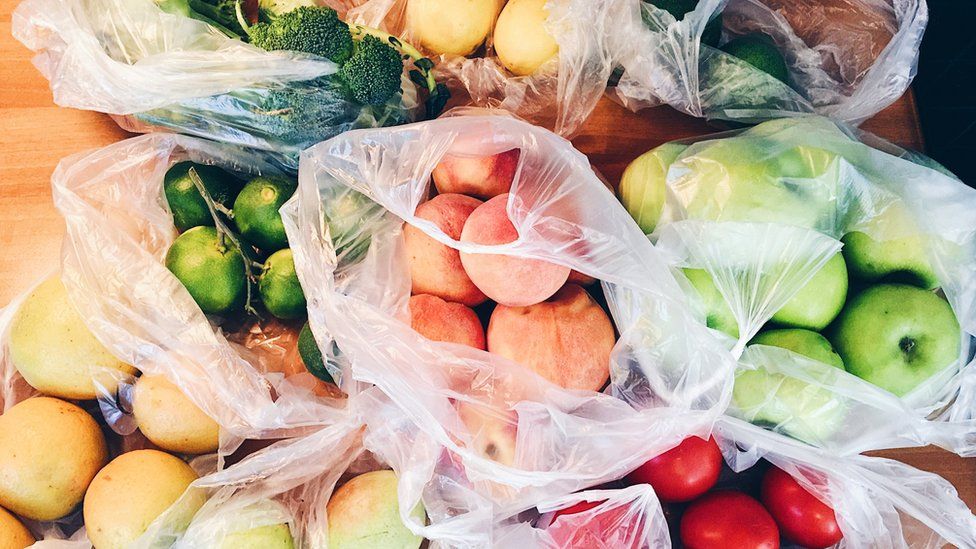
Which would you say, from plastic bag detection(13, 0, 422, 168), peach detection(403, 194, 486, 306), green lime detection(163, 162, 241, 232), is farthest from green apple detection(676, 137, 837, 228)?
green lime detection(163, 162, 241, 232)

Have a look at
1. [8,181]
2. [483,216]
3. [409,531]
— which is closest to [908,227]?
[483,216]

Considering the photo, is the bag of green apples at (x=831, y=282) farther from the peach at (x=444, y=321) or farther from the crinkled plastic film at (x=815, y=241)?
the peach at (x=444, y=321)

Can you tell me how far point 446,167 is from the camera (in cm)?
65

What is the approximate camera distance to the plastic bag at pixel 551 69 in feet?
2.42

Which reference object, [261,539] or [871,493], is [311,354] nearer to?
[261,539]

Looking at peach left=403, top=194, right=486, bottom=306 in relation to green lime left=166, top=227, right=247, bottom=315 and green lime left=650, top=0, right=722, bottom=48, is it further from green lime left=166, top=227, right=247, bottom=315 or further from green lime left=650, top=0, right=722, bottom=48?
green lime left=650, top=0, right=722, bottom=48

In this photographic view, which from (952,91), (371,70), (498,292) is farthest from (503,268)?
(952,91)

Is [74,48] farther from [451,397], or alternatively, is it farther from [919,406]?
[919,406]

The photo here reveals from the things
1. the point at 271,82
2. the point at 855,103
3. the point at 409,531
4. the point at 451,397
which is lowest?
the point at 409,531

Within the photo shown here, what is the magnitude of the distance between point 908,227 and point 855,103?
208 millimetres

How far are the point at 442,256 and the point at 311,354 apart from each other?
17 centimetres

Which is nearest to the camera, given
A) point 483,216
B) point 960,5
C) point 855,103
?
point 483,216

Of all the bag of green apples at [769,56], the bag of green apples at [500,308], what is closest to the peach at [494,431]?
the bag of green apples at [500,308]

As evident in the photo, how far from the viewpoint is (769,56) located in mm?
755
